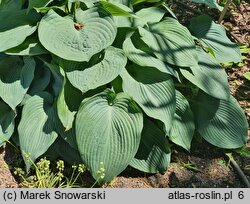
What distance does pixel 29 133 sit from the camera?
2814 millimetres

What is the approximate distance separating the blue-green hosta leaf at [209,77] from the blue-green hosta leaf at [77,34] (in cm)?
50

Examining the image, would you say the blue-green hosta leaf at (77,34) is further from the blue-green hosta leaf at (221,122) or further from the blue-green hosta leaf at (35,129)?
the blue-green hosta leaf at (221,122)

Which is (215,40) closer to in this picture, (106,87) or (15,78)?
(106,87)

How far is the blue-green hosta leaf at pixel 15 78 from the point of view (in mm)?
2859

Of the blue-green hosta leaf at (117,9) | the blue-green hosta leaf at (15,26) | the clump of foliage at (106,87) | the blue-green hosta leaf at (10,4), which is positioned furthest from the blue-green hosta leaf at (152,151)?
the blue-green hosta leaf at (10,4)

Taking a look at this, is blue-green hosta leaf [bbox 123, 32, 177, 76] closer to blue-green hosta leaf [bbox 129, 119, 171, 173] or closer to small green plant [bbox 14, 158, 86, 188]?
blue-green hosta leaf [bbox 129, 119, 171, 173]

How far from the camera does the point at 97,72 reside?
274 centimetres

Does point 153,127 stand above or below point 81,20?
below

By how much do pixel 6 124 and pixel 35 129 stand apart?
208 mm

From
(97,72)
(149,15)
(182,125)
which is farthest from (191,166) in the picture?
(149,15)

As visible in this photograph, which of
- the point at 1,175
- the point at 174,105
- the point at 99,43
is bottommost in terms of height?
the point at 1,175

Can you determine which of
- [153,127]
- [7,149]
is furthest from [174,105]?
[7,149]

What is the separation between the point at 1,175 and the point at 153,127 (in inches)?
34.6

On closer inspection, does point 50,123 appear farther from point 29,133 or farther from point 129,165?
point 129,165
